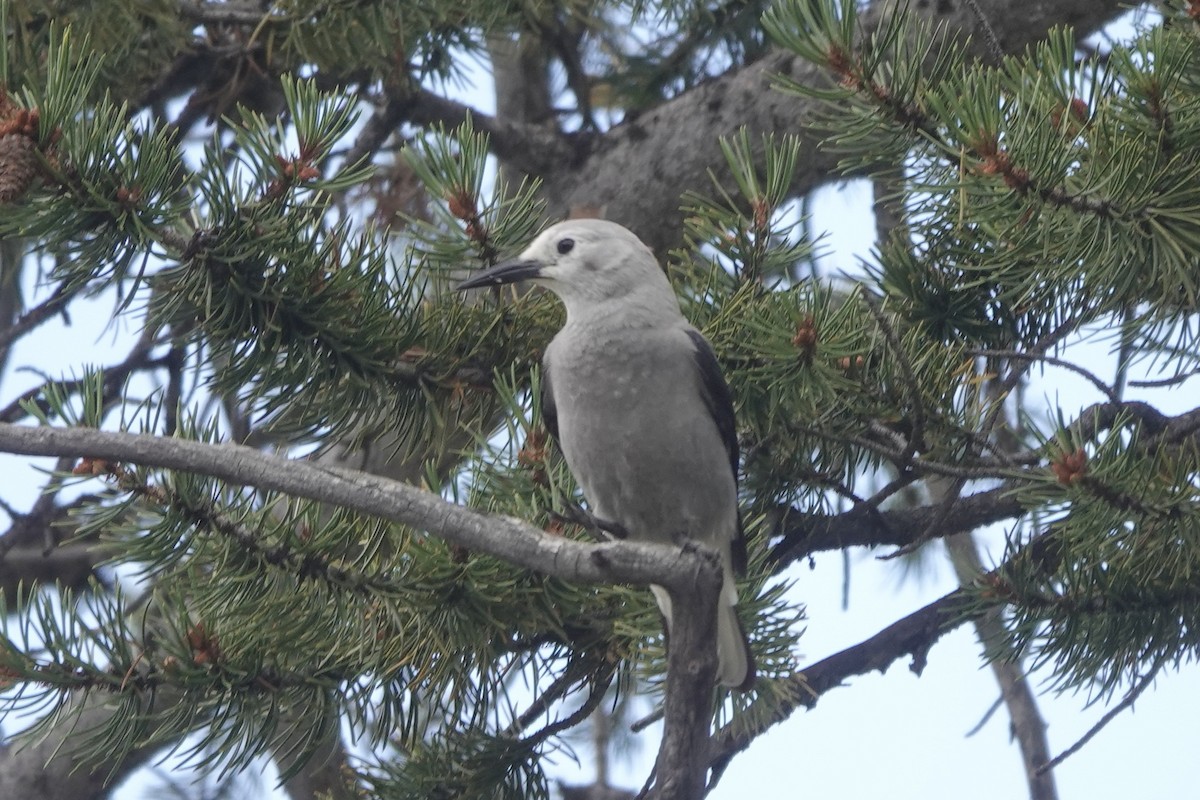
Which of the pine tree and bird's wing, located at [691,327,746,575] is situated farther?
bird's wing, located at [691,327,746,575]

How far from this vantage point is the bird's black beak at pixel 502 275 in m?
2.42

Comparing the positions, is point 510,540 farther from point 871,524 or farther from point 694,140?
point 694,140

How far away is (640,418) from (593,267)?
1.32 ft

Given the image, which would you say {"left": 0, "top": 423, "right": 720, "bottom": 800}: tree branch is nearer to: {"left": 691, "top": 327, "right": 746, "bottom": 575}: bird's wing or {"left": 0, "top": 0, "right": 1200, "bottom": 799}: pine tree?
{"left": 0, "top": 0, "right": 1200, "bottom": 799}: pine tree

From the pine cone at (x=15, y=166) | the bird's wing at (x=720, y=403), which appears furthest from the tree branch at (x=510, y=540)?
the bird's wing at (x=720, y=403)

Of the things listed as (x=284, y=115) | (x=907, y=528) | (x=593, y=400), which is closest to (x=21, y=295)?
(x=284, y=115)

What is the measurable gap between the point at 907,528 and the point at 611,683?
665 millimetres

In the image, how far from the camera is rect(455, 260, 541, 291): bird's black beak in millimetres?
2422

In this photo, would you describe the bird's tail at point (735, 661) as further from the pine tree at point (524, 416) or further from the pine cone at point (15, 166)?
the pine cone at point (15, 166)

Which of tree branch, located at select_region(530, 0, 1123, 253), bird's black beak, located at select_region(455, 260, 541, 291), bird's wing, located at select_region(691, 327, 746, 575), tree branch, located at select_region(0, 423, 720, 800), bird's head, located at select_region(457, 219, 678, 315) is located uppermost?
tree branch, located at select_region(530, 0, 1123, 253)

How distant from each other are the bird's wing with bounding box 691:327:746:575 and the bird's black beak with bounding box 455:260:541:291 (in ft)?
1.20

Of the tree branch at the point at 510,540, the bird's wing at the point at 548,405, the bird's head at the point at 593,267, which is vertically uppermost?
the bird's head at the point at 593,267

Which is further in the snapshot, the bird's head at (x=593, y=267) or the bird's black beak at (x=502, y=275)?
the bird's head at (x=593, y=267)

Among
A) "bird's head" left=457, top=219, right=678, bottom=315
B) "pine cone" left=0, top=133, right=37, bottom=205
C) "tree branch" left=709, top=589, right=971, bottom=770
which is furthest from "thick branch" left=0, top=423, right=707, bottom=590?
"bird's head" left=457, top=219, right=678, bottom=315
